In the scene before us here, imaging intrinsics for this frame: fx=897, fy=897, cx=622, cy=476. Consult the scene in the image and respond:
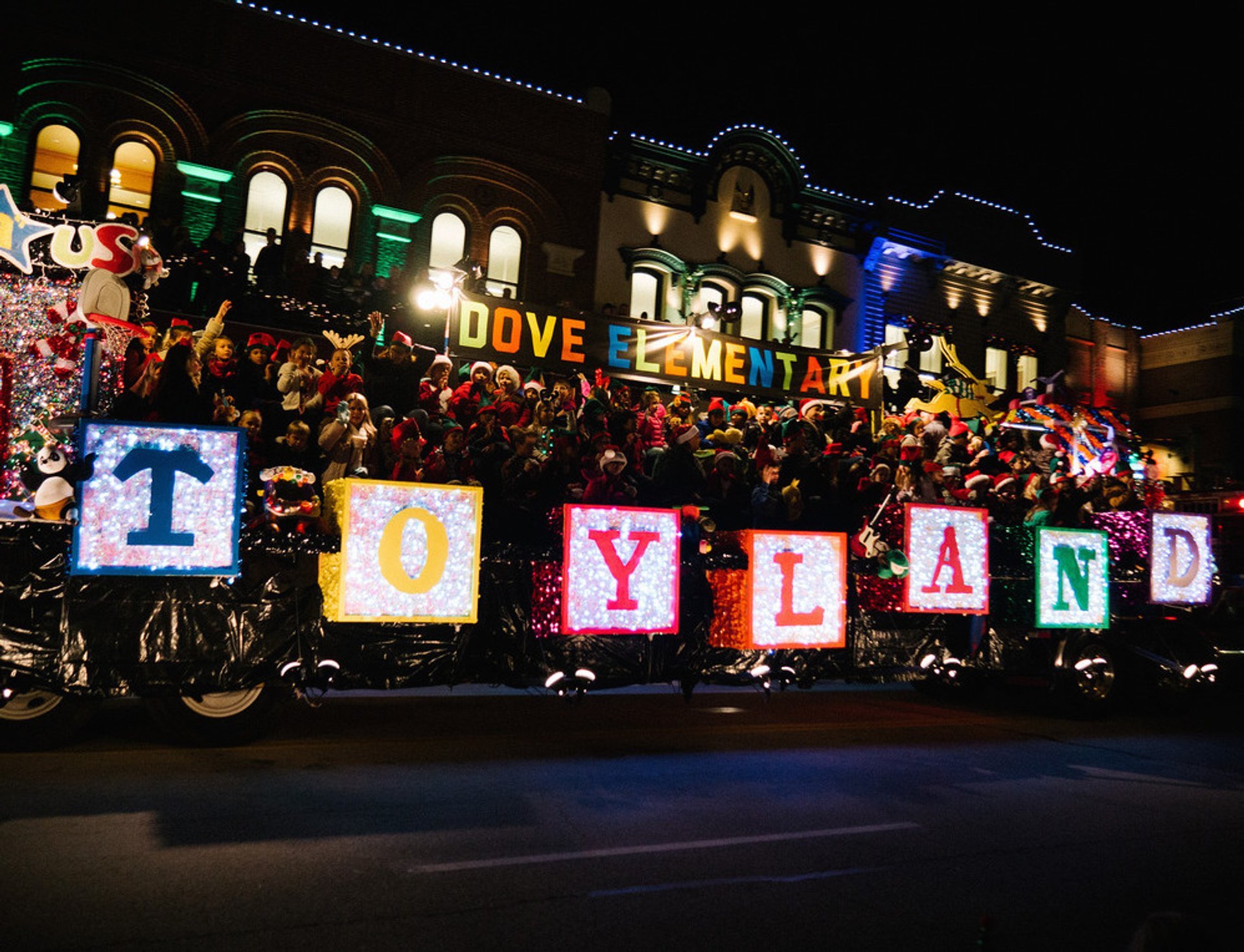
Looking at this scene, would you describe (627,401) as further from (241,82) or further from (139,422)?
(241,82)

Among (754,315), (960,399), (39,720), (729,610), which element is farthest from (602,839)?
(754,315)

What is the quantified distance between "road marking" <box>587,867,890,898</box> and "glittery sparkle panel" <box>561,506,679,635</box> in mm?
2759

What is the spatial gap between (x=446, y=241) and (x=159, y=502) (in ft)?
45.7

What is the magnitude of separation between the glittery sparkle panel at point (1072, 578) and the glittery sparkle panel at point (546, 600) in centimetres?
554

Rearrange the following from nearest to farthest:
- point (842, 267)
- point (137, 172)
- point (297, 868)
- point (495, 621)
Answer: point (297, 868) → point (495, 621) → point (137, 172) → point (842, 267)

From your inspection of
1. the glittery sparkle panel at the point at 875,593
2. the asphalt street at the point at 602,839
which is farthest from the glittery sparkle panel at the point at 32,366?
the glittery sparkle panel at the point at 875,593

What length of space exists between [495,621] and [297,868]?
2.90 meters

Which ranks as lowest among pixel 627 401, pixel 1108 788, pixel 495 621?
pixel 1108 788

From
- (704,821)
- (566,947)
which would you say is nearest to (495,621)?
(704,821)

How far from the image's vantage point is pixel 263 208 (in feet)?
57.7

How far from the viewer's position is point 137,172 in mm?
16562

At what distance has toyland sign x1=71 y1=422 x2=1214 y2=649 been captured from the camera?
6.27 m

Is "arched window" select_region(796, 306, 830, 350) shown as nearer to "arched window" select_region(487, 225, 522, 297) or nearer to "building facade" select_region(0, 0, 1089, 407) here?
"building facade" select_region(0, 0, 1089, 407)

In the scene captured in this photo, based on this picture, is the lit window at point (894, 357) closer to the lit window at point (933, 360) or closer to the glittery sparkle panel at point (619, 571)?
the lit window at point (933, 360)
